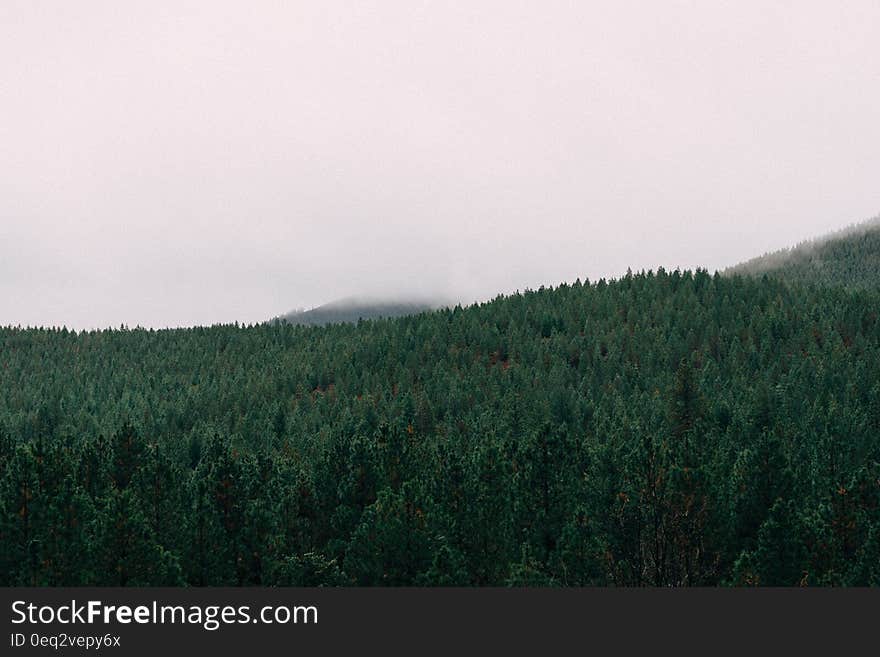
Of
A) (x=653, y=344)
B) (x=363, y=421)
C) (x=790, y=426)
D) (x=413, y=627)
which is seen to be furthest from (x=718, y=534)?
(x=653, y=344)

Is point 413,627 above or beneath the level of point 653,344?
beneath

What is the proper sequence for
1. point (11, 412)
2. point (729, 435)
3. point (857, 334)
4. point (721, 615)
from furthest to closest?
point (11, 412), point (857, 334), point (729, 435), point (721, 615)

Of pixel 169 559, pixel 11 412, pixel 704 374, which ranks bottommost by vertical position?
pixel 169 559

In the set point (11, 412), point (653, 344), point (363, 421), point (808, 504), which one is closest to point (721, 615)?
point (808, 504)

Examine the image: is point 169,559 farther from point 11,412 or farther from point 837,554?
point 11,412

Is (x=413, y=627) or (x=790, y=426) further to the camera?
(x=790, y=426)

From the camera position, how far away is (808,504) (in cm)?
5456

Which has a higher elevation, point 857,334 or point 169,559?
point 857,334

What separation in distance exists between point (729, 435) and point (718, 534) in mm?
34547

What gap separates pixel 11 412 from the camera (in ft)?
585

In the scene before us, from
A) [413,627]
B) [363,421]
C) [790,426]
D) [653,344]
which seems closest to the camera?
[413,627]

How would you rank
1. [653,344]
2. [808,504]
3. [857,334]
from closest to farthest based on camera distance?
[808,504] → [857,334] → [653,344]

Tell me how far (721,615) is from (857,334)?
133713 millimetres

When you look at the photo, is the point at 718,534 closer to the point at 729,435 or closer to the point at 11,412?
the point at 729,435
